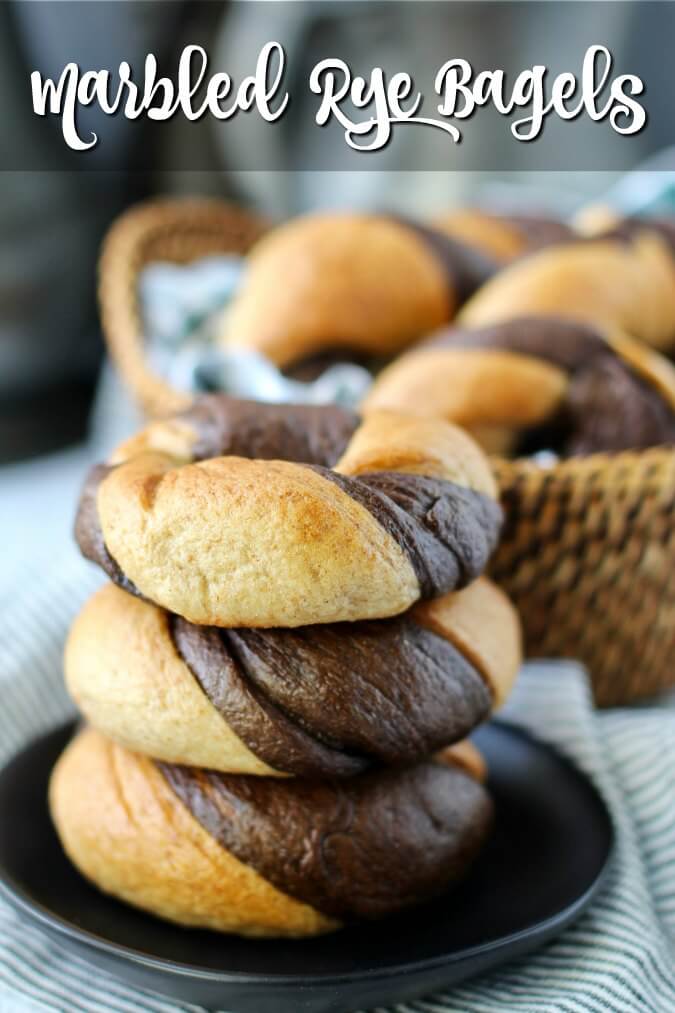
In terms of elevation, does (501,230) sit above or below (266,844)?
above

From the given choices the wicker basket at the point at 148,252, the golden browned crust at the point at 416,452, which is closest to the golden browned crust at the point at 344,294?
the wicker basket at the point at 148,252

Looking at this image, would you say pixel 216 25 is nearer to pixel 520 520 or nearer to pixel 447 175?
pixel 447 175

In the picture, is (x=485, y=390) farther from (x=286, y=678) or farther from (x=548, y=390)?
(x=286, y=678)

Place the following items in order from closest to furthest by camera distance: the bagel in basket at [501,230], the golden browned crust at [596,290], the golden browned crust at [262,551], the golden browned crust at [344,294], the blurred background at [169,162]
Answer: the golden browned crust at [262,551] < the golden browned crust at [596,290] < the golden browned crust at [344,294] < the bagel in basket at [501,230] < the blurred background at [169,162]

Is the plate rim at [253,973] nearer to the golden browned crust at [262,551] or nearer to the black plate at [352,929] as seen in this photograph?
the black plate at [352,929]

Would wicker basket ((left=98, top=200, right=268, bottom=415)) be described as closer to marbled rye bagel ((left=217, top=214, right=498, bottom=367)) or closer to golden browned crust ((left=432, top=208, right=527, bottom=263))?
marbled rye bagel ((left=217, top=214, right=498, bottom=367))

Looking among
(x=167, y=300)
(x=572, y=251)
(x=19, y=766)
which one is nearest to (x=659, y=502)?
(x=572, y=251)

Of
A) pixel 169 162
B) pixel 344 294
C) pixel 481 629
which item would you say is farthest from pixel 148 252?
pixel 481 629
